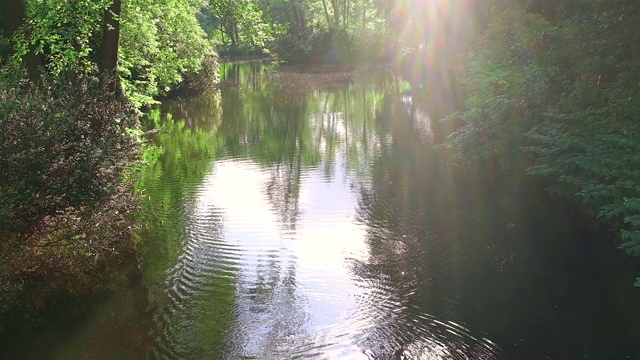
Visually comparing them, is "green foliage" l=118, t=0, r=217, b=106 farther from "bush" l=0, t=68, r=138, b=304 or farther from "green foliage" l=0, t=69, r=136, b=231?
"bush" l=0, t=68, r=138, b=304

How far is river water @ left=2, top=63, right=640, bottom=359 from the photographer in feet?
20.3

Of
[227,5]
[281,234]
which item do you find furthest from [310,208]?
[227,5]

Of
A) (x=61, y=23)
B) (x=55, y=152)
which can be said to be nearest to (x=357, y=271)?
(x=55, y=152)

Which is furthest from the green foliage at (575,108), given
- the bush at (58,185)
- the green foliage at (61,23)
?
the green foliage at (61,23)

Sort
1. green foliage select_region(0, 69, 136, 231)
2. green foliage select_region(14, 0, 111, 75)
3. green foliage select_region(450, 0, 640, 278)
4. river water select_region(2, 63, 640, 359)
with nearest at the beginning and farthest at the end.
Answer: green foliage select_region(0, 69, 136, 231), river water select_region(2, 63, 640, 359), green foliage select_region(450, 0, 640, 278), green foliage select_region(14, 0, 111, 75)

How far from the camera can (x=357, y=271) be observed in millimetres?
8258

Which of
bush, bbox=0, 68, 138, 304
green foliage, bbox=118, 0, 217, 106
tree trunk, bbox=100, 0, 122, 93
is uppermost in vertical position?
green foliage, bbox=118, 0, 217, 106

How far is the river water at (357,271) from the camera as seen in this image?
6199 millimetres

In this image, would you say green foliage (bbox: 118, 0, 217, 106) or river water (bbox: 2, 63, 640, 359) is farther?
green foliage (bbox: 118, 0, 217, 106)

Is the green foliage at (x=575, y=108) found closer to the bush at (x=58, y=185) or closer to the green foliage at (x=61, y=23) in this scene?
the bush at (x=58, y=185)

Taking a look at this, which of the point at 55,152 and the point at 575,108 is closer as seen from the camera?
the point at 55,152

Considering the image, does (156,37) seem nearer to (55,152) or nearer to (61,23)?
(61,23)

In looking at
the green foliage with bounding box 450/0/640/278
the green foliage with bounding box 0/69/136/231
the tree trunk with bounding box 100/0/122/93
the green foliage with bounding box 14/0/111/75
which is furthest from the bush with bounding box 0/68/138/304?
the green foliage with bounding box 450/0/640/278

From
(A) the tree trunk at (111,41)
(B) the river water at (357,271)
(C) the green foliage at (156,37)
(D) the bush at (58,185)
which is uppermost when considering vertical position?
(C) the green foliage at (156,37)
